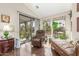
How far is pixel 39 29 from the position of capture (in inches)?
89.4

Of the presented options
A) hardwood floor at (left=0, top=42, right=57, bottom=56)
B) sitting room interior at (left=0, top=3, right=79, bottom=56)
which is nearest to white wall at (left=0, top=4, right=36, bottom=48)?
sitting room interior at (left=0, top=3, right=79, bottom=56)

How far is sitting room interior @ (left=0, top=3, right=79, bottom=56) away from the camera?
2.19 metres

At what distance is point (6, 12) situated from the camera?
2174mm

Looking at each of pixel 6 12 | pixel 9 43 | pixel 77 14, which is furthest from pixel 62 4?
pixel 9 43

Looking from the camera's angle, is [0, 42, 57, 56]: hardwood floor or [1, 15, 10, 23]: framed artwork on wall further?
[0, 42, 57, 56]: hardwood floor

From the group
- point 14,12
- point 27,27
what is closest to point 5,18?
point 14,12

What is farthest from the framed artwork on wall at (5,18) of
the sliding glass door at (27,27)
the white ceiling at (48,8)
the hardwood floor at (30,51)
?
the hardwood floor at (30,51)

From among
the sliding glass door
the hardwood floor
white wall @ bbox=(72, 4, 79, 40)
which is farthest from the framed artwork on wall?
white wall @ bbox=(72, 4, 79, 40)

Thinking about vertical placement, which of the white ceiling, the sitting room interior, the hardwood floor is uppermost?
the white ceiling

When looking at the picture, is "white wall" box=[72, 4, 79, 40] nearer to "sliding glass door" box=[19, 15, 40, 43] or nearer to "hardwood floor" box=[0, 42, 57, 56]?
"hardwood floor" box=[0, 42, 57, 56]

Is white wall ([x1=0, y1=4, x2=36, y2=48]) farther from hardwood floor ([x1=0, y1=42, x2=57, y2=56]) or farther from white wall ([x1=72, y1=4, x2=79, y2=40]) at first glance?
white wall ([x1=72, y1=4, x2=79, y2=40])

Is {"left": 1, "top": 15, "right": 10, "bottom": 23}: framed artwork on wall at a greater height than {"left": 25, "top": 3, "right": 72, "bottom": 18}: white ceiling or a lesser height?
lesser

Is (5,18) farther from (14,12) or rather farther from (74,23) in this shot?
(74,23)

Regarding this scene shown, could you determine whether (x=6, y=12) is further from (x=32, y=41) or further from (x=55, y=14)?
(x=55, y=14)
